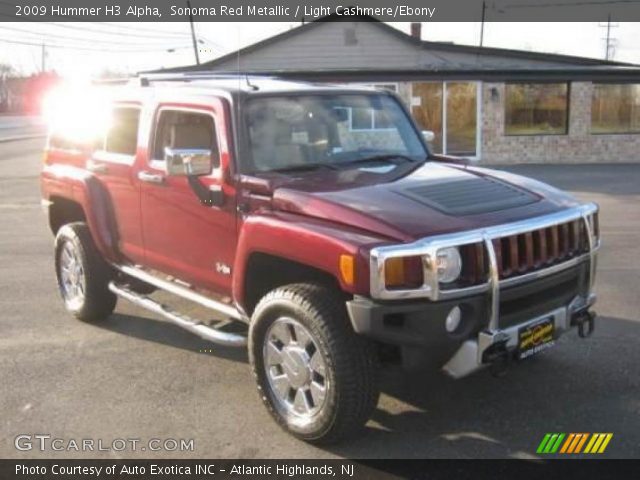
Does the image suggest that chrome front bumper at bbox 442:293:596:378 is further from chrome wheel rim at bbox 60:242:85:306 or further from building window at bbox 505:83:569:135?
building window at bbox 505:83:569:135

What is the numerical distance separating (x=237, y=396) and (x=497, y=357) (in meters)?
1.74

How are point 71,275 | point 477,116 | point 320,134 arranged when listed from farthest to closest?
point 477,116
point 71,275
point 320,134

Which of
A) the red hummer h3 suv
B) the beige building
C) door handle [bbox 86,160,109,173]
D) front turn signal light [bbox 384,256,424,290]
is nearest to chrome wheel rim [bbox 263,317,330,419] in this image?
the red hummer h3 suv

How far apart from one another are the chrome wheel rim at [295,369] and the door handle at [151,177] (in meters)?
1.51

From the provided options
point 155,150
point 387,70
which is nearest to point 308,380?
point 155,150

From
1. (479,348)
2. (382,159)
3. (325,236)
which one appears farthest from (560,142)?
(325,236)

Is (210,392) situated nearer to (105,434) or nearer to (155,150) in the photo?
(105,434)

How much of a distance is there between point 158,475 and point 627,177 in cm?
→ 1694

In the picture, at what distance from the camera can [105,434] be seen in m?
4.07

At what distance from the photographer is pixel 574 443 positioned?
3.85 metres

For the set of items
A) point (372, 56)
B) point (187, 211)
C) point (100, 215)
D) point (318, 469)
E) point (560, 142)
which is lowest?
point (318, 469)

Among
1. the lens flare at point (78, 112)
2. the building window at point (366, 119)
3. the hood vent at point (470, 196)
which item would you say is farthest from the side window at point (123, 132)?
the hood vent at point (470, 196)

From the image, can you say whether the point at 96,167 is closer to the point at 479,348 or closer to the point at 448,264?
the point at 448,264

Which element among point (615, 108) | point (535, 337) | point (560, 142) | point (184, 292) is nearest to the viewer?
point (535, 337)
